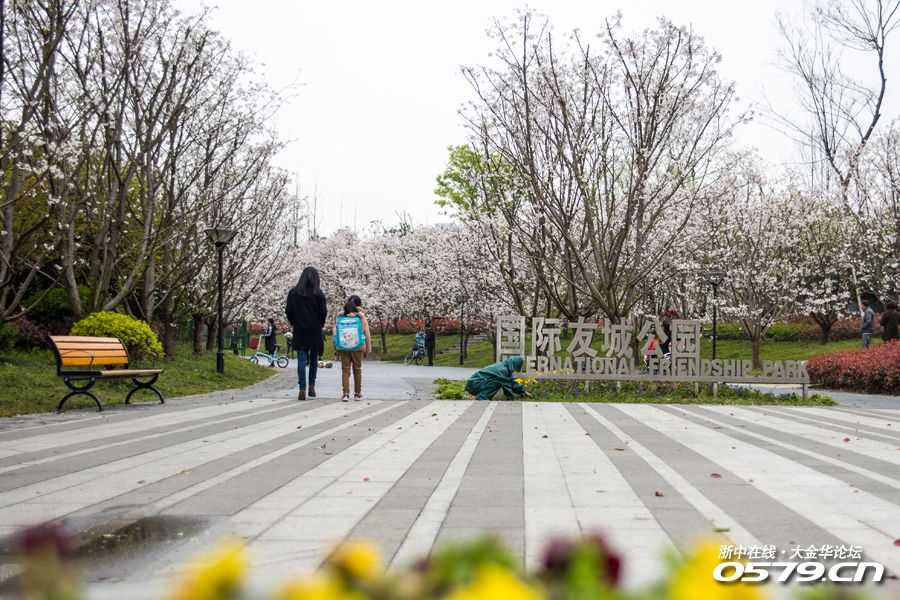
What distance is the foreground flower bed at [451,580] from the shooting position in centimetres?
78

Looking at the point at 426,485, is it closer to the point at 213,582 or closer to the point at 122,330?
the point at 213,582

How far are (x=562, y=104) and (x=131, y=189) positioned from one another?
11.3m

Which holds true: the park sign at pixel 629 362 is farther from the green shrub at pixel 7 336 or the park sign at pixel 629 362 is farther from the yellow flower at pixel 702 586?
the yellow flower at pixel 702 586

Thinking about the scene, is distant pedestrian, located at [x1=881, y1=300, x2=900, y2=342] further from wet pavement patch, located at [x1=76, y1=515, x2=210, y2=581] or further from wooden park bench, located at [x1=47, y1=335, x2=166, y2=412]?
wet pavement patch, located at [x1=76, y1=515, x2=210, y2=581]

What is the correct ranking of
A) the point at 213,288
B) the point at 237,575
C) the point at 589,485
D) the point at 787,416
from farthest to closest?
the point at 213,288, the point at 787,416, the point at 589,485, the point at 237,575

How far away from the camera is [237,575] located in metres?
0.83

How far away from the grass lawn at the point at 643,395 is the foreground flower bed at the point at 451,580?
14996 mm

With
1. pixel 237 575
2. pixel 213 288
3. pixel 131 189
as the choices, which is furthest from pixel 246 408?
pixel 213 288

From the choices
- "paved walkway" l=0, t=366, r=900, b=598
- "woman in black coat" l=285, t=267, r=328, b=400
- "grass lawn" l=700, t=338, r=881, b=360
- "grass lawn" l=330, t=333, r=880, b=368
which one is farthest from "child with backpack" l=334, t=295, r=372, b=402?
"grass lawn" l=700, t=338, r=881, b=360

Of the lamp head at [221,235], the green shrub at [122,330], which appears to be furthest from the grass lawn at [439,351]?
the green shrub at [122,330]

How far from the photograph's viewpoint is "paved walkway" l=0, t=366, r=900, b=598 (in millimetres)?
4227

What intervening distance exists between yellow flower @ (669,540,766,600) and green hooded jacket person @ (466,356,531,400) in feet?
49.7

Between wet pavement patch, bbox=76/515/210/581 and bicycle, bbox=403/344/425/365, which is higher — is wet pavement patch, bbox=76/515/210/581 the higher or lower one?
the lower one

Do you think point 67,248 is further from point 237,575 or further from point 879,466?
point 237,575
